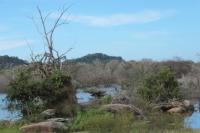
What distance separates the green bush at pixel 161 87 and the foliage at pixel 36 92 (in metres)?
9.26

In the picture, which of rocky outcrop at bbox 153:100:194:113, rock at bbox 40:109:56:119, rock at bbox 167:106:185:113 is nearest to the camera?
rock at bbox 40:109:56:119

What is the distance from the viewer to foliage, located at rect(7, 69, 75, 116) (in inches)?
849

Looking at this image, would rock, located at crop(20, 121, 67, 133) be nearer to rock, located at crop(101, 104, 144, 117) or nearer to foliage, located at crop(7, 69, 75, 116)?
foliage, located at crop(7, 69, 75, 116)

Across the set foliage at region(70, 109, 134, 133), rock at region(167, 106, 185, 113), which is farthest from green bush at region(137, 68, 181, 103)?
foliage at region(70, 109, 134, 133)

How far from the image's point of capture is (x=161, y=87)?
31562mm

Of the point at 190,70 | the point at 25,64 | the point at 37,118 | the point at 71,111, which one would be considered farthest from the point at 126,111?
the point at 190,70

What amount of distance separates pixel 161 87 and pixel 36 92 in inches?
450

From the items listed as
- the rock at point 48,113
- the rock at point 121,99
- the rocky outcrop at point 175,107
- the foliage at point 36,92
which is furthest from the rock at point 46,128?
the rocky outcrop at point 175,107

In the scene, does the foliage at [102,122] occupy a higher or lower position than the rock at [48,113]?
lower

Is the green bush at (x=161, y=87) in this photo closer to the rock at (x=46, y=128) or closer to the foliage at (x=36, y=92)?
the foliage at (x=36, y=92)

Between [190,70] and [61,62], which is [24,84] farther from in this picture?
[190,70]

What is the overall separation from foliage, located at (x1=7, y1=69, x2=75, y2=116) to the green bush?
9.26m

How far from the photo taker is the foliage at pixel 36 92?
2156 cm

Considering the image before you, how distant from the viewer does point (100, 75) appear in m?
62.9
